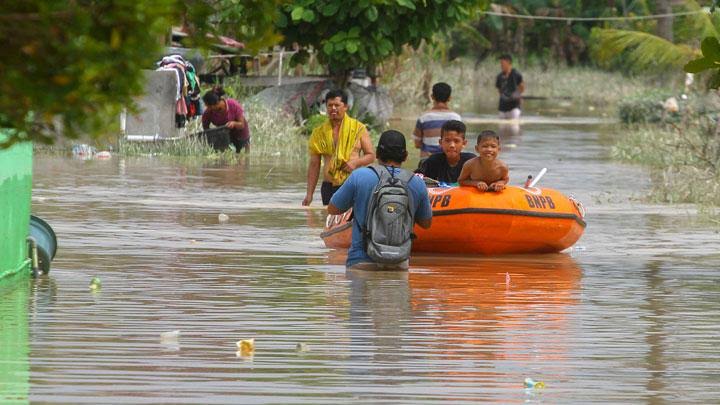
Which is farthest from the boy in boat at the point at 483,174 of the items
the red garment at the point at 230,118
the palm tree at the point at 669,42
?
the palm tree at the point at 669,42

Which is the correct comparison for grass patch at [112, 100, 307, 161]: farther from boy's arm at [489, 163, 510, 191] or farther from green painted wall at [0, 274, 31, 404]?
green painted wall at [0, 274, 31, 404]

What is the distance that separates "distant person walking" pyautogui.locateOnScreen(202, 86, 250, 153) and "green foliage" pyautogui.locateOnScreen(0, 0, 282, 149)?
19.7 metres

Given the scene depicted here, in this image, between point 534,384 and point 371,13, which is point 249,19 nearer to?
point 534,384

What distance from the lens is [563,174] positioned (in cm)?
2381

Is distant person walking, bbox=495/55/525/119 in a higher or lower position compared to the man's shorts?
higher

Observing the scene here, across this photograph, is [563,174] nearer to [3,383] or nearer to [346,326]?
[346,326]

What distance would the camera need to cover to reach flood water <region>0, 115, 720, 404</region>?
810 cm

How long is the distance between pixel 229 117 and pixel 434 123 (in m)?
9.49

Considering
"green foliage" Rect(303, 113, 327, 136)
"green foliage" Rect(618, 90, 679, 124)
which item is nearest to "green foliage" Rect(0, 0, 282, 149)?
"green foliage" Rect(303, 113, 327, 136)

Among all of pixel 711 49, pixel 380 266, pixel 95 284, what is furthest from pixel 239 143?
pixel 711 49

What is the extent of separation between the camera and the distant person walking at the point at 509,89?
37.3 m

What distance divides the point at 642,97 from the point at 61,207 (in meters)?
21.6

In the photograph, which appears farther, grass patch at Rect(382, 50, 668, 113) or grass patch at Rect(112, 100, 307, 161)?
grass patch at Rect(382, 50, 668, 113)

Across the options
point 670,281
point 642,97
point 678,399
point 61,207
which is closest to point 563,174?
point 61,207
